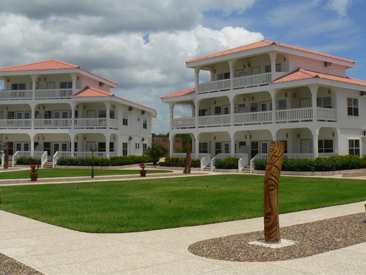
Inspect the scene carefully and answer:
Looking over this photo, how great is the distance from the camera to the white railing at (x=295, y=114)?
34.6m

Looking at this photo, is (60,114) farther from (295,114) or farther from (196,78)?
(295,114)

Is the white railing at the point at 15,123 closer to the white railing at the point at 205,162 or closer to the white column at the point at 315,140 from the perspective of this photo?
the white railing at the point at 205,162

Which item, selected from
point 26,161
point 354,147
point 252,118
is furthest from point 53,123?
point 354,147

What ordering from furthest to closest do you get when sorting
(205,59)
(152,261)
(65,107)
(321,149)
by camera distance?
1. (65,107)
2. (205,59)
3. (321,149)
4. (152,261)

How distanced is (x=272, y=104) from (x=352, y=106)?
647cm

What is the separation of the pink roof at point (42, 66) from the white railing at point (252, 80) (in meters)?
19.2

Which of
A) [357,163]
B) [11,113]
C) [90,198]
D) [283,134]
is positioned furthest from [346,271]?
[11,113]

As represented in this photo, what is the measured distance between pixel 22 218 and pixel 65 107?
41.3 metres

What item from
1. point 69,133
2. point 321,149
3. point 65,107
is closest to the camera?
point 321,149

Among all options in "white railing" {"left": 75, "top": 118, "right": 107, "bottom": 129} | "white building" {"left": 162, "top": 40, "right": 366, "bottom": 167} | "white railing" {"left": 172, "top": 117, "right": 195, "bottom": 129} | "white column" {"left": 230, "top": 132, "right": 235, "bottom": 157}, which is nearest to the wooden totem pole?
"white building" {"left": 162, "top": 40, "right": 366, "bottom": 167}

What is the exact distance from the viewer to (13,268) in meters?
7.05

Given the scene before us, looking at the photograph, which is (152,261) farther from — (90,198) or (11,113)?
(11,113)

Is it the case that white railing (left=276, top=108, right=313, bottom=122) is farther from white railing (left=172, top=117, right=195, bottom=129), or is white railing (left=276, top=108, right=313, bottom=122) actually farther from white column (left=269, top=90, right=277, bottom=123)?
white railing (left=172, top=117, right=195, bottom=129)

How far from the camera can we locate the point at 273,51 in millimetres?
37875
